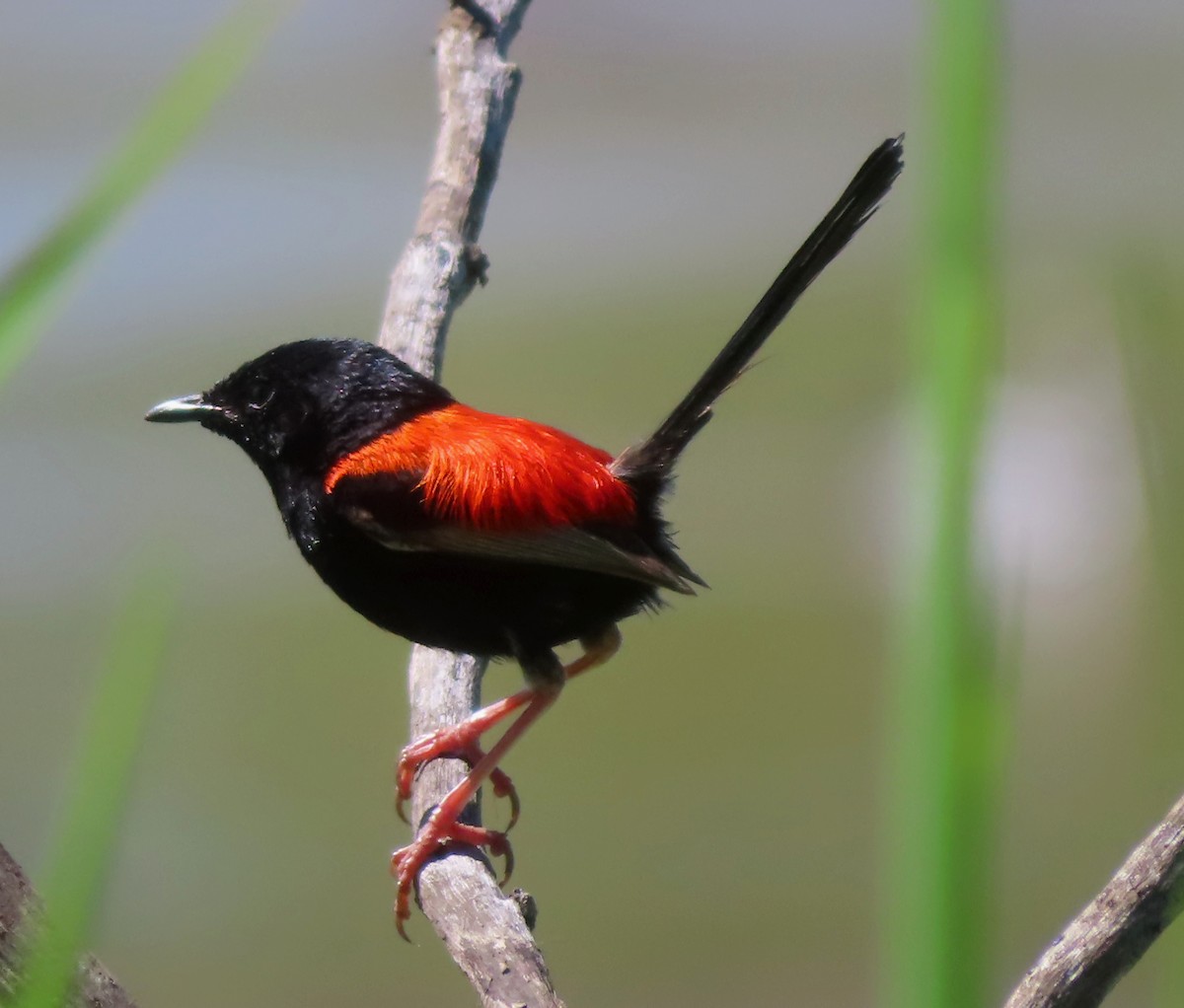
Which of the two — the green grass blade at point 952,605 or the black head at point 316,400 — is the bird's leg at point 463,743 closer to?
the black head at point 316,400

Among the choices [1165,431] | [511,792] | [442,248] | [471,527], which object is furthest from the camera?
[442,248]

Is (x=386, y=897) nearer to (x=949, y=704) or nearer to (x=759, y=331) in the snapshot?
(x=759, y=331)

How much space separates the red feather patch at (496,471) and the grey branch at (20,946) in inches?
51.8

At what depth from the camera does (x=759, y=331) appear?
2.88 m

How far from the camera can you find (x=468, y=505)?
2715 mm

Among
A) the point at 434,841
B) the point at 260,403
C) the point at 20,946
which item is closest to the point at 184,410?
the point at 260,403

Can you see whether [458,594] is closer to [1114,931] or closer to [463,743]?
[463,743]

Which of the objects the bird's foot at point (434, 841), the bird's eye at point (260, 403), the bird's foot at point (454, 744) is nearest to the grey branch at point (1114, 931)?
the bird's foot at point (434, 841)

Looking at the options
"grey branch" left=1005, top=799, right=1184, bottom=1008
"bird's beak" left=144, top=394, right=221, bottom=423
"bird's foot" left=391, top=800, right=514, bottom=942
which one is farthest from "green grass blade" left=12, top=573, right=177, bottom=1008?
"bird's beak" left=144, top=394, right=221, bottom=423

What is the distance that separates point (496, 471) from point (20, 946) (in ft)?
4.79

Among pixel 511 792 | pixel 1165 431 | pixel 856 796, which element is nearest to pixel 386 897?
pixel 856 796

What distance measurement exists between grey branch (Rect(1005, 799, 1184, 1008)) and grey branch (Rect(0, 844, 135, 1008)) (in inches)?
42.9

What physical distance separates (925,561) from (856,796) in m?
6.90

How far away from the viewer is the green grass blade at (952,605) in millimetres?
580
